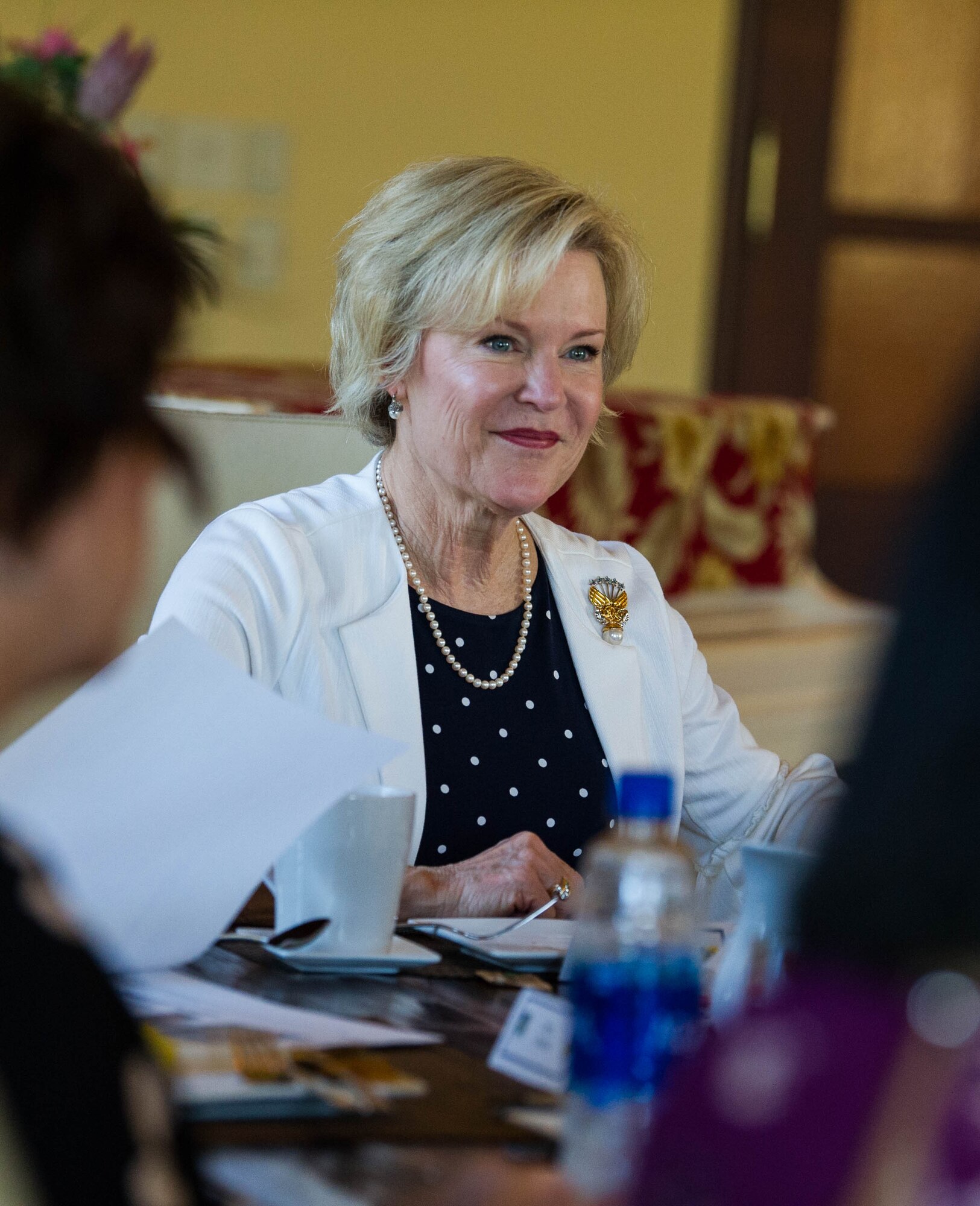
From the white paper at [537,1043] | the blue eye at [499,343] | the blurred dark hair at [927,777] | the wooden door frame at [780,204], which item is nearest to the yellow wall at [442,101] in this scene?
the wooden door frame at [780,204]

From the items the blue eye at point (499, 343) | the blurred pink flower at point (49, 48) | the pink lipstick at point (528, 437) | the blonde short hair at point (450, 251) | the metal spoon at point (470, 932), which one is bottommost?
the metal spoon at point (470, 932)

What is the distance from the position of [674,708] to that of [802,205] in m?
3.07

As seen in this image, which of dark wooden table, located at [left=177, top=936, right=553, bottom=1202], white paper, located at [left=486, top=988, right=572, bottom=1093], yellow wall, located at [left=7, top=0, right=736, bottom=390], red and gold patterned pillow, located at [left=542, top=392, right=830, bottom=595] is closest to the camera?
dark wooden table, located at [left=177, top=936, right=553, bottom=1202]

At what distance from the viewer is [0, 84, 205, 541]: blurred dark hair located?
0.63 metres

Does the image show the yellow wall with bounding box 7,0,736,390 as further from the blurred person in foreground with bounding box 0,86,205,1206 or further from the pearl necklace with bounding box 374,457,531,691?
the blurred person in foreground with bounding box 0,86,205,1206

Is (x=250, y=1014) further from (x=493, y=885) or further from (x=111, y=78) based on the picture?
(x=111, y=78)

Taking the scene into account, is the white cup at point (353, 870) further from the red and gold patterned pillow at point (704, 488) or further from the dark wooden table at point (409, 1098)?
the red and gold patterned pillow at point (704, 488)

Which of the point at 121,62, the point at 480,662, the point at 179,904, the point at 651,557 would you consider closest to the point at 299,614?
the point at 480,662

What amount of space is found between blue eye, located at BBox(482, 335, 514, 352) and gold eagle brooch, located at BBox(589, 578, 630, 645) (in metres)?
0.30

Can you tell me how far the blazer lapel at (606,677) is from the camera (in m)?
1.69

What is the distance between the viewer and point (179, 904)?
3.34 feet

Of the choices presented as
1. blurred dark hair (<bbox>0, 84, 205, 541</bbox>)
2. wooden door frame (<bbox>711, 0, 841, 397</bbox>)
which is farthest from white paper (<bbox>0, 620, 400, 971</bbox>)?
wooden door frame (<bbox>711, 0, 841, 397</bbox>)

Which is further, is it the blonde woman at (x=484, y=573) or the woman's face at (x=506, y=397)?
the woman's face at (x=506, y=397)

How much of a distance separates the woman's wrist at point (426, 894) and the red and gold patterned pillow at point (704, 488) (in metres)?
A: 1.54
